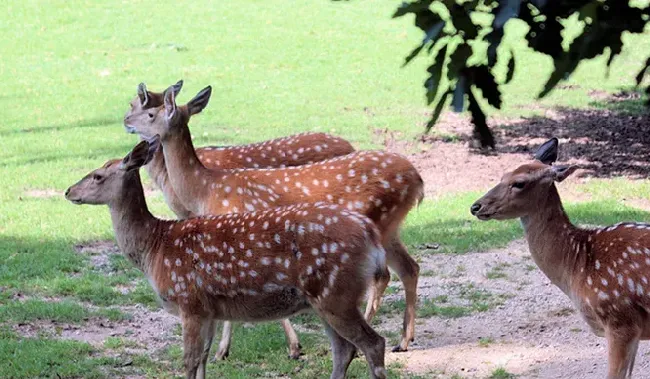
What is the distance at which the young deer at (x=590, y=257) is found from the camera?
569 centimetres

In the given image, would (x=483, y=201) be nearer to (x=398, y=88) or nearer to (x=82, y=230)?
(x=82, y=230)

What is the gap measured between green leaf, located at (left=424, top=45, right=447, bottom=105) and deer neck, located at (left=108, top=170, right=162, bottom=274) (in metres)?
4.02

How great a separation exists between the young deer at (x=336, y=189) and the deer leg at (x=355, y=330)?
0.99 meters

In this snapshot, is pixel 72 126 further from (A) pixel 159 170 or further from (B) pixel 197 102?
(B) pixel 197 102

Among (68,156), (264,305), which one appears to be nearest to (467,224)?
(264,305)

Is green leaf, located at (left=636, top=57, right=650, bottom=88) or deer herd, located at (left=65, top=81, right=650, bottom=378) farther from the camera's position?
deer herd, located at (left=65, top=81, right=650, bottom=378)

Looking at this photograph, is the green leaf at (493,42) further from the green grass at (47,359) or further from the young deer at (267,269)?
the green grass at (47,359)

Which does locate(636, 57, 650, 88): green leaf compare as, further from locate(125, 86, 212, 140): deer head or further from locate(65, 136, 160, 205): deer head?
locate(125, 86, 212, 140): deer head

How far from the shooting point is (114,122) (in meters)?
15.5

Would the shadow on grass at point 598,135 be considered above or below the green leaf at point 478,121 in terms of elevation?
below

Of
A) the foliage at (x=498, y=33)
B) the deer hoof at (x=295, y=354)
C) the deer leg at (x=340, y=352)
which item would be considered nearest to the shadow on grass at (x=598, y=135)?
the deer hoof at (x=295, y=354)

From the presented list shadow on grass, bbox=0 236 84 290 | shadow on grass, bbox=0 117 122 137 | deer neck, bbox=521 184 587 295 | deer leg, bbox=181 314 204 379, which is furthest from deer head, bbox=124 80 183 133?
shadow on grass, bbox=0 117 122 137

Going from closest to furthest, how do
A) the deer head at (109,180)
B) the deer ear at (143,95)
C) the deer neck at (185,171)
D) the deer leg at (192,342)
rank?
the deer leg at (192,342), the deer head at (109,180), the deer neck at (185,171), the deer ear at (143,95)

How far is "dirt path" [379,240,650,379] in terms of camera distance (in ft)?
22.3
